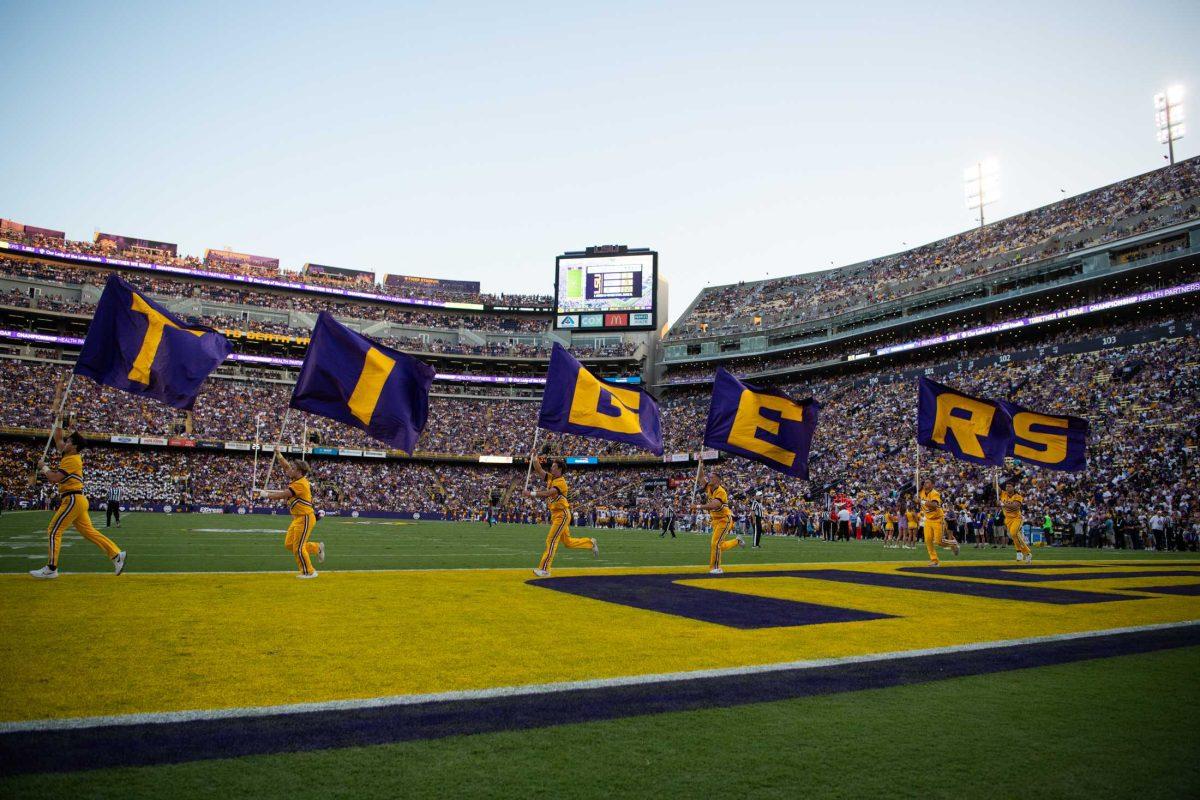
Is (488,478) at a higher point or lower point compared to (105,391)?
lower

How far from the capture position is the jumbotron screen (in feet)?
180

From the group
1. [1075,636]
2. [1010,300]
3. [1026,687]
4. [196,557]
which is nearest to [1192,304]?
[1010,300]

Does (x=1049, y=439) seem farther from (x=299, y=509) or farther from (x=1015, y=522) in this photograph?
(x=299, y=509)

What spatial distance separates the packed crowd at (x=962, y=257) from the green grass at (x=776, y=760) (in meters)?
47.4

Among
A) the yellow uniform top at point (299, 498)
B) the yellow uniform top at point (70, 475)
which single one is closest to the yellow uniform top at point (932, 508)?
the yellow uniform top at point (299, 498)

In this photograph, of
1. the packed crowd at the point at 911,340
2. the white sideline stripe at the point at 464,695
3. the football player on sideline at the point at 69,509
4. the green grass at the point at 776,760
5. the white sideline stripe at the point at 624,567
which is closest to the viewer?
the green grass at the point at 776,760

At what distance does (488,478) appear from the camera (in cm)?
6712

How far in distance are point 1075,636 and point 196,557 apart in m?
15.6

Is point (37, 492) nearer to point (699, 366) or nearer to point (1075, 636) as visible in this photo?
point (699, 366)

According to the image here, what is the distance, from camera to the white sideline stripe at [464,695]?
4.07 meters

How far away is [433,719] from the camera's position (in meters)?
4.30

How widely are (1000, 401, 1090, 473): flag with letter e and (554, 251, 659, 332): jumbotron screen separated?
33994mm

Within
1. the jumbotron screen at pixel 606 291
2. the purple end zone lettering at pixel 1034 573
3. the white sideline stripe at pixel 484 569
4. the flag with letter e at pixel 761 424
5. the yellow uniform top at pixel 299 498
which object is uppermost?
the jumbotron screen at pixel 606 291

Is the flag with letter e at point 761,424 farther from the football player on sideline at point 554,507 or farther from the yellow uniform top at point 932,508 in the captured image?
the yellow uniform top at point 932,508
